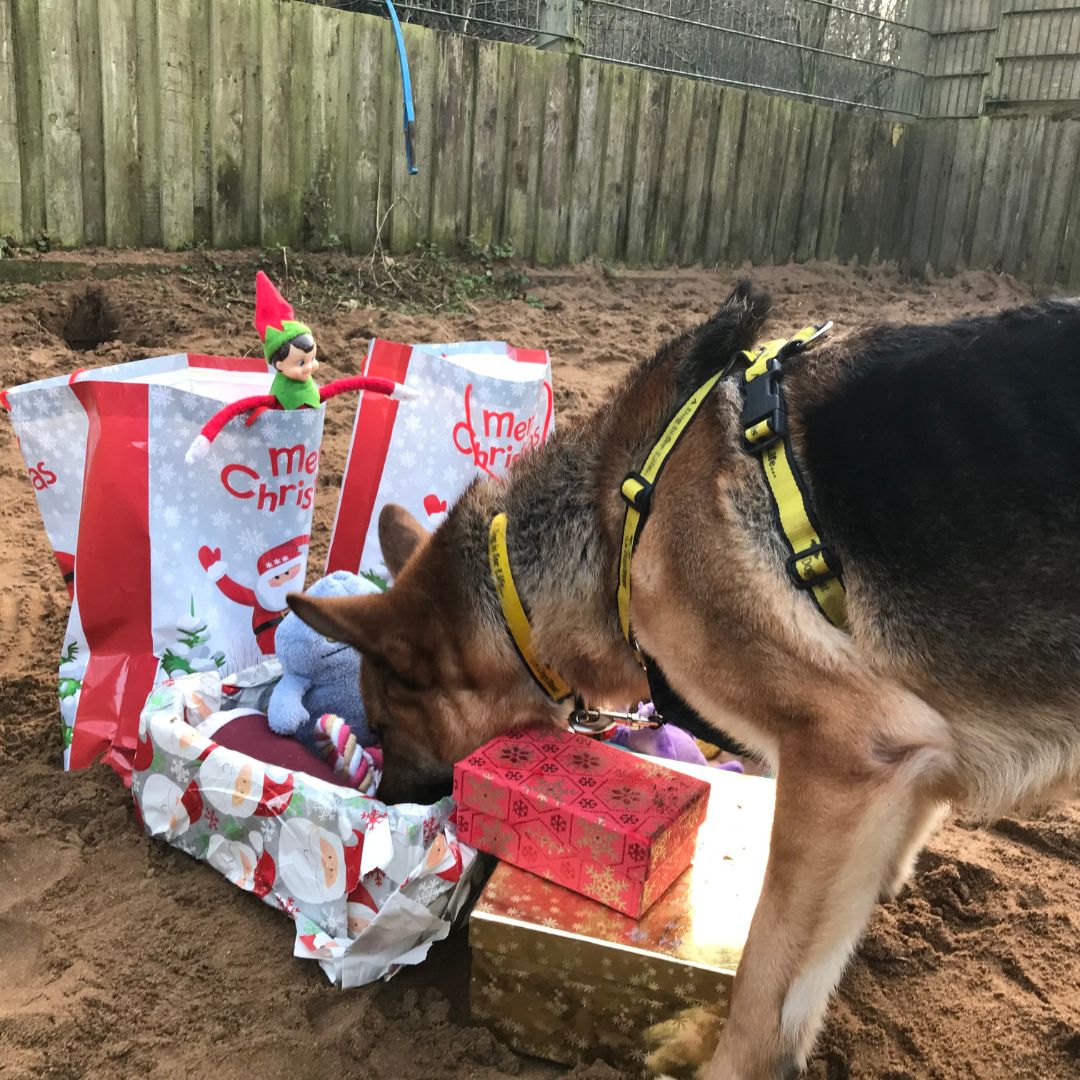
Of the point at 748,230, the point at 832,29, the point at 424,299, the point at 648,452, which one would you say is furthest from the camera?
the point at 832,29

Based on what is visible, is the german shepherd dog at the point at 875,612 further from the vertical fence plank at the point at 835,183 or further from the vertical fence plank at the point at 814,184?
the vertical fence plank at the point at 835,183

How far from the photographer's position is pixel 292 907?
102 inches

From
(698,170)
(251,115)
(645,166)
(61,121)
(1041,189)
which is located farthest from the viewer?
(1041,189)

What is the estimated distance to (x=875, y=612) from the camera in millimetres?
2096

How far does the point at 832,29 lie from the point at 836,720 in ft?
44.4

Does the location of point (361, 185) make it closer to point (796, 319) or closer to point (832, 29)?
point (796, 319)

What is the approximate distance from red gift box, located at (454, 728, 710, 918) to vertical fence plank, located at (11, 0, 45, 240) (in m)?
6.24

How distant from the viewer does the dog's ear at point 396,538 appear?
124 inches

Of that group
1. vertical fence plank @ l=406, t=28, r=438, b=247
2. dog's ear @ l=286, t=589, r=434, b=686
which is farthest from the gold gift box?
vertical fence plank @ l=406, t=28, r=438, b=247

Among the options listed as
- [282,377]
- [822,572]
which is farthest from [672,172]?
[822,572]

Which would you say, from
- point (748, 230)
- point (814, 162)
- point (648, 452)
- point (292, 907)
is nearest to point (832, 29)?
point (814, 162)

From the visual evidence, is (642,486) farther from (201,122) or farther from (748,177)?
(748,177)

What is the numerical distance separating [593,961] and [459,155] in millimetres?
8103

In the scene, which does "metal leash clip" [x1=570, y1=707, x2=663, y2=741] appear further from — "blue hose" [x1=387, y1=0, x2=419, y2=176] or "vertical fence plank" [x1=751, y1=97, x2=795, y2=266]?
"vertical fence plank" [x1=751, y1=97, x2=795, y2=266]
